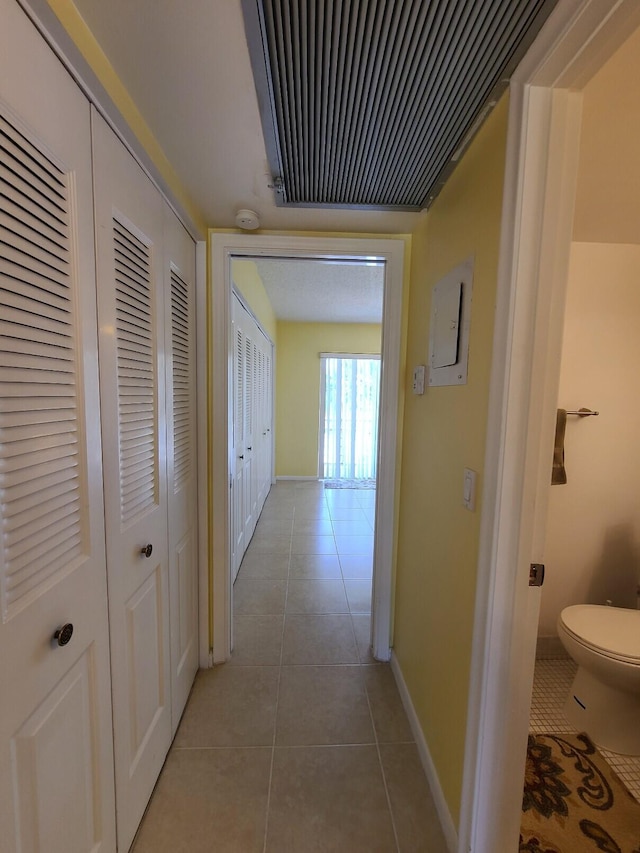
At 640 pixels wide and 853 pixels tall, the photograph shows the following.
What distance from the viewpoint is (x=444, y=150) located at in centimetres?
113

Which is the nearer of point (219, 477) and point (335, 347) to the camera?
point (219, 477)

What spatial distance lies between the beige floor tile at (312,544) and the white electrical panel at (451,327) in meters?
2.26

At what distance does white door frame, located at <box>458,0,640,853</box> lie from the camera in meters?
0.80

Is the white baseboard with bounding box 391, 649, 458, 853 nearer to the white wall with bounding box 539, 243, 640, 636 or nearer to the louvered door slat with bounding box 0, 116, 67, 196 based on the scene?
the white wall with bounding box 539, 243, 640, 636

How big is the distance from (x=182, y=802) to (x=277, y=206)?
7.29 ft

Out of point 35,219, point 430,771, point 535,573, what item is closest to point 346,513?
point 430,771

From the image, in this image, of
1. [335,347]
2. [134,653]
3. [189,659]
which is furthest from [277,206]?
[335,347]

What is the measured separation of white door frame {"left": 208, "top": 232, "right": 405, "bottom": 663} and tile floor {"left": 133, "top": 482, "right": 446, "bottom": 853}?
0.76 feet

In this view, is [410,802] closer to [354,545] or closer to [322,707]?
[322,707]

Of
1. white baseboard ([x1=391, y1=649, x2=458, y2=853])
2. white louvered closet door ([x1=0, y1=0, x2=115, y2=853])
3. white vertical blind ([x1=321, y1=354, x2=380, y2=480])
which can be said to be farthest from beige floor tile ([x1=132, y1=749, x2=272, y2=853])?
white vertical blind ([x1=321, y1=354, x2=380, y2=480])

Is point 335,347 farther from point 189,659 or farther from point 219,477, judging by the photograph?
point 189,659

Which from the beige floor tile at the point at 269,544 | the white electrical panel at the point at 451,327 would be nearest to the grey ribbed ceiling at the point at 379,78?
the white electrical panel at the point at 451,327

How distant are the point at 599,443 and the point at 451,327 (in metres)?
1.25

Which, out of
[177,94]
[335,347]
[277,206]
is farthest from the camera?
[335,347]
